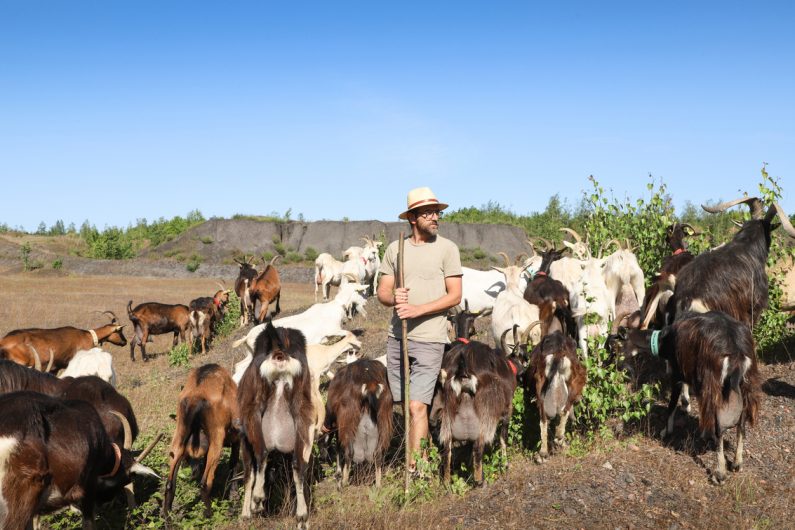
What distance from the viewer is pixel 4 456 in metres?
4.39

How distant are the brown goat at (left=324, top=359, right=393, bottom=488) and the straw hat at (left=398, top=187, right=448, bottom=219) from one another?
1.70 metres

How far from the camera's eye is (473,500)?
5715 millimetres

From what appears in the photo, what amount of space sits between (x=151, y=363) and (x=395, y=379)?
11.3 metres

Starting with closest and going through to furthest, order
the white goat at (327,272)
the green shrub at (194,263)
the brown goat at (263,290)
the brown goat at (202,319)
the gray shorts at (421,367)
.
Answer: the gray shorts at (421,367) → the brown goat at (202,319) → the brown goat at (263,290) → the white goat at (327,272) → the green shrub at (194,263)

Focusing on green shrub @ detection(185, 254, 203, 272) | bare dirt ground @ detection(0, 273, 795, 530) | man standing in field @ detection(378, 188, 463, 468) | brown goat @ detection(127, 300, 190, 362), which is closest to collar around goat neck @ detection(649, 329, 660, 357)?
bare dirt ground @ detection(0, 273, 795, 530)

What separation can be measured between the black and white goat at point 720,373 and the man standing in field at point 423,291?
249 centimetres

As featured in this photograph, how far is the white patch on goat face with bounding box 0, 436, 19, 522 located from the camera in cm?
431

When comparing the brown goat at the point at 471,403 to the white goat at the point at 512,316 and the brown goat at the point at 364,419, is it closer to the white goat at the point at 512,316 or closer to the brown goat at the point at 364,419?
the brown goat at the point at 364,419

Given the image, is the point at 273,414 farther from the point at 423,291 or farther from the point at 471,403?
the point at 471,403

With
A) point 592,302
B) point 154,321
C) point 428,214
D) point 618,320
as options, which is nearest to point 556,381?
point 428,214

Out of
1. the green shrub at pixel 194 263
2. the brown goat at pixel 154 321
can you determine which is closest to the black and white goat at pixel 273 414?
the brown goat at pixel 154 321

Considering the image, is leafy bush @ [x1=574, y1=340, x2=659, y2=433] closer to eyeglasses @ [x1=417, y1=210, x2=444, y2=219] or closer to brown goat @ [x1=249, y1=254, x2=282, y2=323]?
eyeglasses @ [x1=417, y1=210, x2=444, y2=219]

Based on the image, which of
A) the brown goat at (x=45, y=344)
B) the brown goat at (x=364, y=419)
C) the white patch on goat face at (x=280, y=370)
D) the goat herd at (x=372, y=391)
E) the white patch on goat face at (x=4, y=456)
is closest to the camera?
the white patch on goat face at (x=4, y=456)

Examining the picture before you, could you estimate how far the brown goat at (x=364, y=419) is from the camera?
638cm
